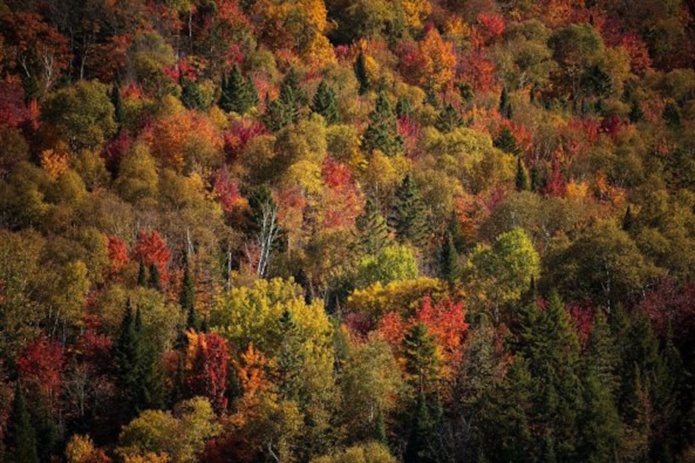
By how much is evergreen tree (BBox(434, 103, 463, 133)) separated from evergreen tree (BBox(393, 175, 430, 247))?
63.5ft

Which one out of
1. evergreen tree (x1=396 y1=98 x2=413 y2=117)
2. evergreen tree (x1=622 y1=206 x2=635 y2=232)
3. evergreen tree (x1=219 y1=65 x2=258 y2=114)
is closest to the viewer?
evergreen tree (x1=622 y1=206 x2=635 y2=232)

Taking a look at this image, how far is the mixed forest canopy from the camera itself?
6106 cm

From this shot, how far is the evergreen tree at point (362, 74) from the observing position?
394ft

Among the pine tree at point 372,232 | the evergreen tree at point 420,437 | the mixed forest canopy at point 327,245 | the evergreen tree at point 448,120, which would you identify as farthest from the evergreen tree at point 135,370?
the evergreen tree at point 448,120

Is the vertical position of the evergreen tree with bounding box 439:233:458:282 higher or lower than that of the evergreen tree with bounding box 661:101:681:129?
lower

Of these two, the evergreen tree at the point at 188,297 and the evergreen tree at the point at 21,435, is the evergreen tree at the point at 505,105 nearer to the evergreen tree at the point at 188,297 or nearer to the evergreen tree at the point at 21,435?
the evergreen tree at the point at 188,297

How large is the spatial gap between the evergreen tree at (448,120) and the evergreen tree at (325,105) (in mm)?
12005

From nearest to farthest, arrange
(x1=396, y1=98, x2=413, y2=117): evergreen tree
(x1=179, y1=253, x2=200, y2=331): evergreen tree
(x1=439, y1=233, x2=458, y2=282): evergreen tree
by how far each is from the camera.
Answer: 1. (x1=179, y1=253, x2=200, y2=331): evergreen tree
2. (x1=439, y1=233, x2=458, y2=282): evergreen tree
3. (x1=396, y1=98, x2=413, y2=117): evergreen tree

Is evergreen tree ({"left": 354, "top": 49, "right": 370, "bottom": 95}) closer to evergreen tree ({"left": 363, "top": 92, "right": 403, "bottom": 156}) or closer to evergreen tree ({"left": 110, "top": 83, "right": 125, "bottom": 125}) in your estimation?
evergreen tree ({"left": 363, "top": 92, "right": 403, "bottom": 156})

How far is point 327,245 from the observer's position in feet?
266

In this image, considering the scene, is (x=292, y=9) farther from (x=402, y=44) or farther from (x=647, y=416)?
(x=647, y=416)

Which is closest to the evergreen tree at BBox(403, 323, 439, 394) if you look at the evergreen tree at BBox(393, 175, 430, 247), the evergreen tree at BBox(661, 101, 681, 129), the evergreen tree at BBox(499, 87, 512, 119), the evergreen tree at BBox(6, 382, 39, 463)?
the evergreen tree at BBox(393, 175, 430, 247)

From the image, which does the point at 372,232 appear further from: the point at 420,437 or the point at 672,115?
the point at 672,115

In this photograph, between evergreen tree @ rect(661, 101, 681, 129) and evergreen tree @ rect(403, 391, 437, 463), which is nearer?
evergreen tree @ rect(403, 391, 437, 463)
